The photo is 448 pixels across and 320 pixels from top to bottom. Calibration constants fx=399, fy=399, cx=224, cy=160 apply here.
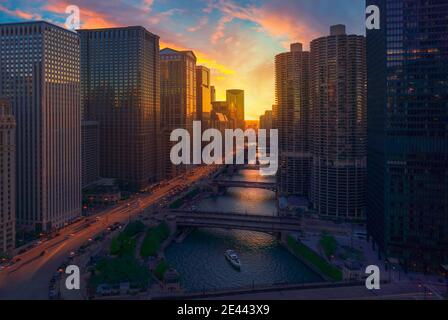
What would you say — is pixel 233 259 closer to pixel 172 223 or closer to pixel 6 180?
pixel 172 223

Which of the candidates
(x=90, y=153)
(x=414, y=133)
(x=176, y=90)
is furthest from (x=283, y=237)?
(x=176, y=90)

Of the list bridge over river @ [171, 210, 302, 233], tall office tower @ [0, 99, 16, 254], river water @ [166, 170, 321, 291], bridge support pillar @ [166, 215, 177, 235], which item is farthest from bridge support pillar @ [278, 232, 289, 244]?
tall office tower @ [0, 99, 16, 254]

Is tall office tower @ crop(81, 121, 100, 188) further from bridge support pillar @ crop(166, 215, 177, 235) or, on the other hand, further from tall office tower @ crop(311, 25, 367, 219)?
tall office tower @ crop(311, 25, 367, 219)

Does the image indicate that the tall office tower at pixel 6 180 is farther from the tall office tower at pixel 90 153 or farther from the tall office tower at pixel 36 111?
the tall office tower at pixel 90 153
